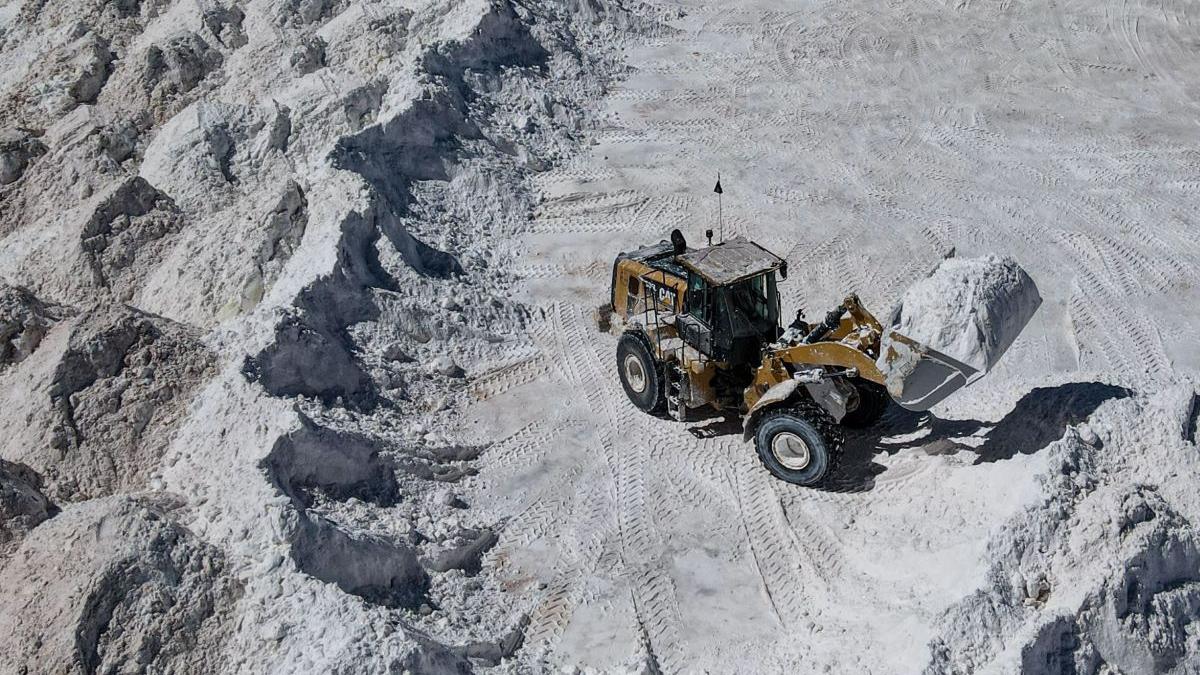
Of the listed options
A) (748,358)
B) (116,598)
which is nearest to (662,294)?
(748,358)

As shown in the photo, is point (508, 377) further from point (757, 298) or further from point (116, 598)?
point (116, 598)

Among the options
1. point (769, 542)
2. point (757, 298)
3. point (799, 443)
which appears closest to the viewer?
point (769, 542)

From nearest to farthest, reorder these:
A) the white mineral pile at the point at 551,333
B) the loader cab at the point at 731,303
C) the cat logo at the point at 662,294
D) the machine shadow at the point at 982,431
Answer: the white mineral pile at the point at 551,333, the machine shadow at the point at 982,431, the loader cab at the point at 731,303, the cat logo at the point at 662,294

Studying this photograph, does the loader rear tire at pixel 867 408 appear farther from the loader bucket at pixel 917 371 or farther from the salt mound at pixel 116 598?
the salt mound at pixel 116 598

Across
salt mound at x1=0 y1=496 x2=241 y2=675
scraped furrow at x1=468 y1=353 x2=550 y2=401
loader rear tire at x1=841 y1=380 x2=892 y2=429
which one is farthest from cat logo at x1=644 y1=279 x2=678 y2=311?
salt mound at x1=0 y1=496 x2=241 y2=675

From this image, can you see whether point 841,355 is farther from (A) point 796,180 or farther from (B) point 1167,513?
(A) point 796,180

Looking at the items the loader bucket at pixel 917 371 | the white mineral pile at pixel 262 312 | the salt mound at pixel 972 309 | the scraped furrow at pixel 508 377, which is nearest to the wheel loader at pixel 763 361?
the loader bucket at pixel 917 371

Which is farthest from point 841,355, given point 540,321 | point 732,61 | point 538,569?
point 732,61
